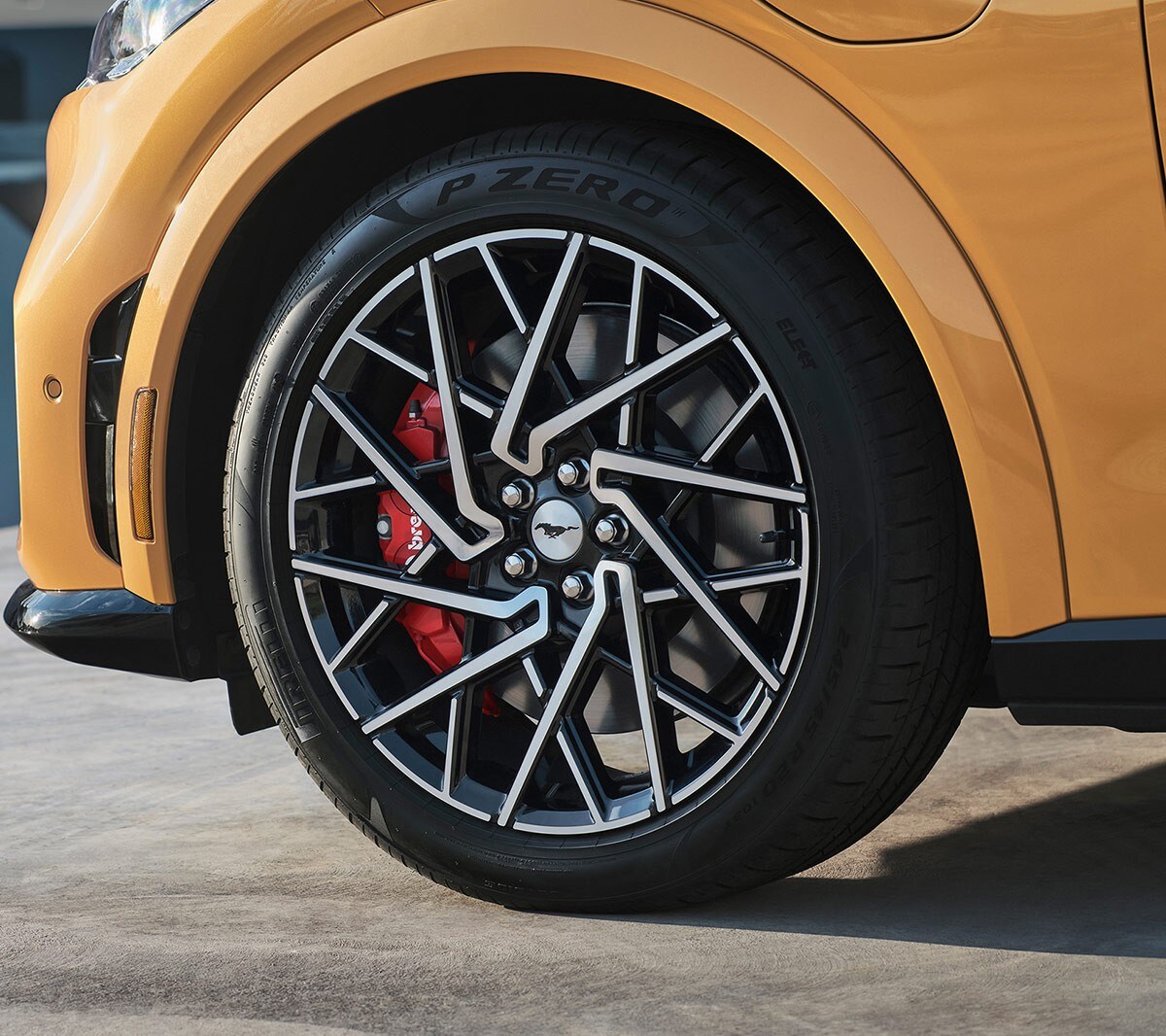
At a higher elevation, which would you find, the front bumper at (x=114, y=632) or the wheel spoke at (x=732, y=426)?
the wheel spoke at (x=732, y=426)

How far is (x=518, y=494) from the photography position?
1920 millimetres

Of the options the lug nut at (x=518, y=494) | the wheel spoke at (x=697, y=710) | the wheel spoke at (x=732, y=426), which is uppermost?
the wheel spoke at (x=732, y=426)

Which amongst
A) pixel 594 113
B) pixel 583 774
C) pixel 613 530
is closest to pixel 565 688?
A: pixel 583 774

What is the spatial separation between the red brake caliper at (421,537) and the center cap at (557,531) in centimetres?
18

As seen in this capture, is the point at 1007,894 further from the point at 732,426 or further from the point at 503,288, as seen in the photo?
the point at 503,288

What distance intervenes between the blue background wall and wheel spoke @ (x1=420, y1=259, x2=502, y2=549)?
8091 millimetres

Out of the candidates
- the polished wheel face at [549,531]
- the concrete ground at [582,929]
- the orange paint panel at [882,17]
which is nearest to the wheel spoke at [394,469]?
the polished wheel face at [549,531]

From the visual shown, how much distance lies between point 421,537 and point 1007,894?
36.4 inches

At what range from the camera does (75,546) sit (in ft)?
7.14

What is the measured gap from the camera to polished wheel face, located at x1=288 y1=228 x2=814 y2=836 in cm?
181

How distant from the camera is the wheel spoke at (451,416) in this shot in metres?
1.94

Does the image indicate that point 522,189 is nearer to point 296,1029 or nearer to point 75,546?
point 75,546

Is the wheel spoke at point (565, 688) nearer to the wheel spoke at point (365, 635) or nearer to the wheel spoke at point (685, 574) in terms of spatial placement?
the wheel spoke at point (685, 574)

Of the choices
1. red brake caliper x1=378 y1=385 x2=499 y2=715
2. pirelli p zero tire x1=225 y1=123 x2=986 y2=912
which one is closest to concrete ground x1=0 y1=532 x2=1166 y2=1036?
pirelli p zero tire x1=225 y1=123 x2=986 y2=912
